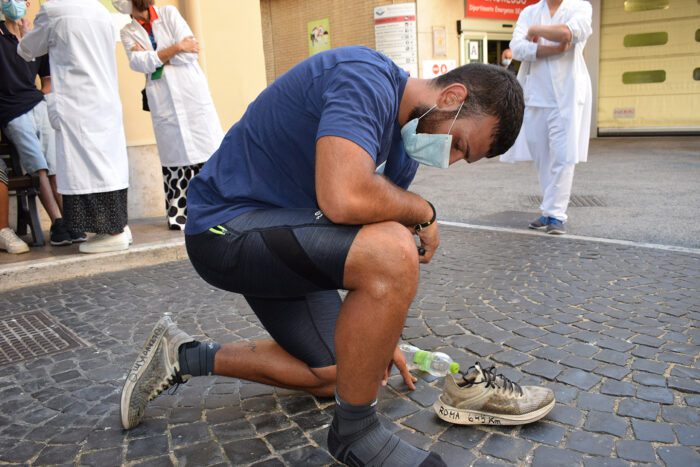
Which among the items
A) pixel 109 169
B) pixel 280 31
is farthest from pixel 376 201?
pixel 280 31

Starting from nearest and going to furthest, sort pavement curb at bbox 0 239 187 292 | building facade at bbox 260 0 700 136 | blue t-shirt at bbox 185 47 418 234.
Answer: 1. blue t-shirt at bbox 185 47 418 234
2. pavement curb at bbox 0 239 187 292
3. building facade at bbox 260 0 700 136

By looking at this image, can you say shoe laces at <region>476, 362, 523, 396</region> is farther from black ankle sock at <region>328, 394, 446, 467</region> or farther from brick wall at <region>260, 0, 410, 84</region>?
brick wall at <region>260, 0, 410, 84</region>

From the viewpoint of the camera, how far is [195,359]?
2.46m

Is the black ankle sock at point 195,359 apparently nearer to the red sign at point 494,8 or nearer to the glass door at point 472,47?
the glass door at point 472,47

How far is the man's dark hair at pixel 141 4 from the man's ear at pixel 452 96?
13.1 ft

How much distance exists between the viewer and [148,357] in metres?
2.44

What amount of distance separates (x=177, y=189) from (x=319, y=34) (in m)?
11.3

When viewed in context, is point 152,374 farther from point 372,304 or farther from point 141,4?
point 141,4

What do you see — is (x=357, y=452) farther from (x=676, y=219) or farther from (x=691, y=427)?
(x=676, y=219)

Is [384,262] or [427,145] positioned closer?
[384,262]

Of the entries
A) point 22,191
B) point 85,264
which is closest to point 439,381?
point 85,264

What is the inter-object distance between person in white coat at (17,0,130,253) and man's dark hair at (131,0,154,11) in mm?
386

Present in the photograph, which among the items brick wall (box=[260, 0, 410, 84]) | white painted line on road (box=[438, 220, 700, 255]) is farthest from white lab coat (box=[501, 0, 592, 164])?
brick wall (box=[260, 0, 410, 84])

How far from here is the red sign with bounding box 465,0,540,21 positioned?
587 inches
